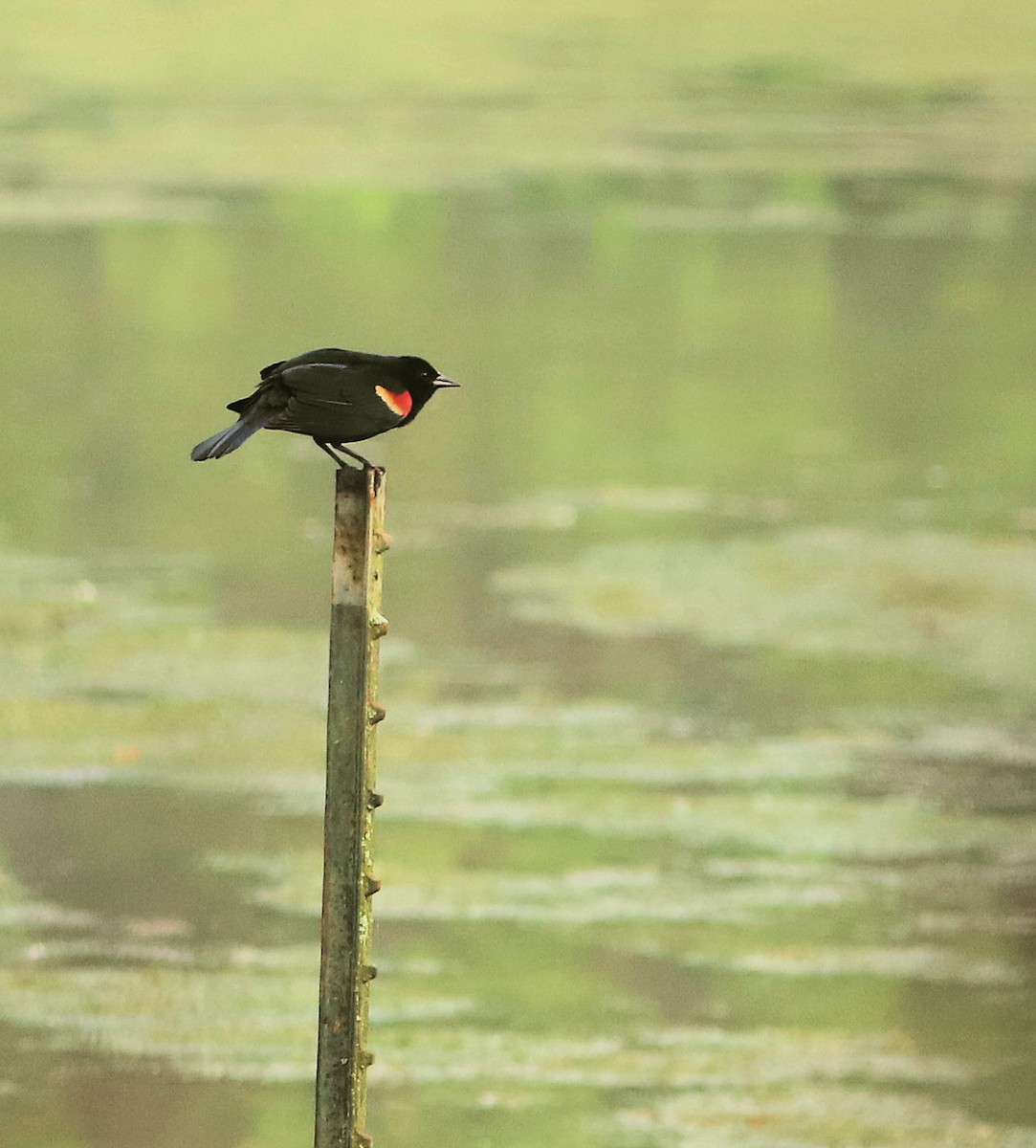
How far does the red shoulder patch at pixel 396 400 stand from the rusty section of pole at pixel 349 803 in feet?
1.10

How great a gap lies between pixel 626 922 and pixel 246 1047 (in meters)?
1.36

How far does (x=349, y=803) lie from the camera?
3760mm

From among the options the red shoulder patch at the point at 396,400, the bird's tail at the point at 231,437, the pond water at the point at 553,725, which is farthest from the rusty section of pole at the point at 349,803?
the pond water at the point at 553,725

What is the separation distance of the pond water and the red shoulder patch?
2.78m

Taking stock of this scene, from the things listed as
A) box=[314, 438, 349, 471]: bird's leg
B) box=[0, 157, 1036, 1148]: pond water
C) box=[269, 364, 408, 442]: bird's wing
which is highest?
box=[269, 364, 408, 442]: bird's wing

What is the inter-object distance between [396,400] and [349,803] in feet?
2.21

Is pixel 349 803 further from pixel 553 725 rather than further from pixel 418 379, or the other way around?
pixel 553 725

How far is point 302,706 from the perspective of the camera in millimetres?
9852

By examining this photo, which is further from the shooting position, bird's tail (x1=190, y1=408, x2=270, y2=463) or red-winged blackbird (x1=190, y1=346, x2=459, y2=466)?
red-winged blackbird (x1=190, y1=346, x2=459, y2=466)

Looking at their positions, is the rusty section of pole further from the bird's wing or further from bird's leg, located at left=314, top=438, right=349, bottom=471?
the bird's wing

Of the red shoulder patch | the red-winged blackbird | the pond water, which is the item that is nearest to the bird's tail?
the red-winged blackbird

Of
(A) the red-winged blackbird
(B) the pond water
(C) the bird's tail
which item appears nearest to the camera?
(C) the bird's tail

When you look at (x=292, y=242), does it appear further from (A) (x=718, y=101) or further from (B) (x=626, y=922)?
(B) (x=626, y=922)

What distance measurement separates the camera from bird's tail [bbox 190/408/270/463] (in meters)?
3.85
